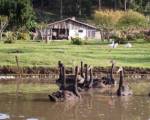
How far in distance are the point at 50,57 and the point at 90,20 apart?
276 feet

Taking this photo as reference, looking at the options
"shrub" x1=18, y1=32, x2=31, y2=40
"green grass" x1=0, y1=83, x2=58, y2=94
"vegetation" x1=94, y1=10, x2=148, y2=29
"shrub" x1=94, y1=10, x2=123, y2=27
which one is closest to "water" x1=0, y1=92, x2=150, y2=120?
"green grass" x1=0, y1=83, x2=58, y2=94

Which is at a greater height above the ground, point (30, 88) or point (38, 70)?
point (38, 70)

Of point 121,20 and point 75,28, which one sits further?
point 121,20

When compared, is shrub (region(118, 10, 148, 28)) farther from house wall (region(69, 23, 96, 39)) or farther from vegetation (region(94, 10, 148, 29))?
house wall (region(69, 23, 96, 39))

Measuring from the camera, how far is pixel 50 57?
51531mm

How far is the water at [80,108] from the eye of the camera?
27.9 metres

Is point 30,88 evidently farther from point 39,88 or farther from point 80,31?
point 80,31

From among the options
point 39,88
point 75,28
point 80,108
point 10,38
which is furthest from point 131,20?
point 80,108

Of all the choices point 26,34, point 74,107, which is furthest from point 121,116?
point 26,34

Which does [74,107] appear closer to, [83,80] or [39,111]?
[39,111]

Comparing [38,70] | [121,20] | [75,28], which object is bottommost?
[38,70]

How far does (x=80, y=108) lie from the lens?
30.6 m

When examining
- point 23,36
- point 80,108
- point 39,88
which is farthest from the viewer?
point 23,36

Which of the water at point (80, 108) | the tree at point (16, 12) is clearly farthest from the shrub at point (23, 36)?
the water at point (80, 108)
